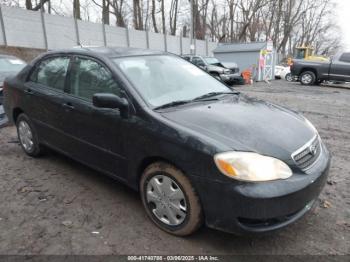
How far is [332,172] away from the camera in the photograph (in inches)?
175

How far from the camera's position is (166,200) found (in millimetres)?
2926

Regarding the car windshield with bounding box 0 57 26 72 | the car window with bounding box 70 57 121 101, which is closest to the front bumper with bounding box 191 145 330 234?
the car window with bounding box 70 57 121 101

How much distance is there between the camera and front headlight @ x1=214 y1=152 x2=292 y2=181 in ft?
8.00

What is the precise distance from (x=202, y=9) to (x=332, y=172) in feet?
147

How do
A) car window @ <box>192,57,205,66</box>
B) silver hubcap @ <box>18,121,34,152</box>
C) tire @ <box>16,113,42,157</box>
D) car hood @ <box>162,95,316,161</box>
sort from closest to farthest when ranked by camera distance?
car hood @ <box>162,95,316,161</box> → tire @ <box>16,113,42,157</box> → silver hubcap @ <box>18,121,34,152</box> → car window @ <box>192,57,205,66</box>

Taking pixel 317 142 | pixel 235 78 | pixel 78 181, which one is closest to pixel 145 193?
pixel 78 181

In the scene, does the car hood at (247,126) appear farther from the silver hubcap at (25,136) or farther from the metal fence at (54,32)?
the metal fence at (54,32)

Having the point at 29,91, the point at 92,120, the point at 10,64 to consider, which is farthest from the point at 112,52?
the point at 10,64

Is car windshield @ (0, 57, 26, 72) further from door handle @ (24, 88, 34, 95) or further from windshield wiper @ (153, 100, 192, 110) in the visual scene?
windshield wiper @ (153, 100, 192, 110)

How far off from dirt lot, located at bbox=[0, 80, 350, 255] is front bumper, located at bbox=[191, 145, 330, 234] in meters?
0.36

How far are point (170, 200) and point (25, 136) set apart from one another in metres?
2.91

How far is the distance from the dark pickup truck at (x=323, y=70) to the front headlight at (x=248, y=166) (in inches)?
662

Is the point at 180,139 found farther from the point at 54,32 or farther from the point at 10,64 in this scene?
the point at 54,32

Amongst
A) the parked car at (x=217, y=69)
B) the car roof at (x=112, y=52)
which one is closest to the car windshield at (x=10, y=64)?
the car roof at (x=112, y=52)
